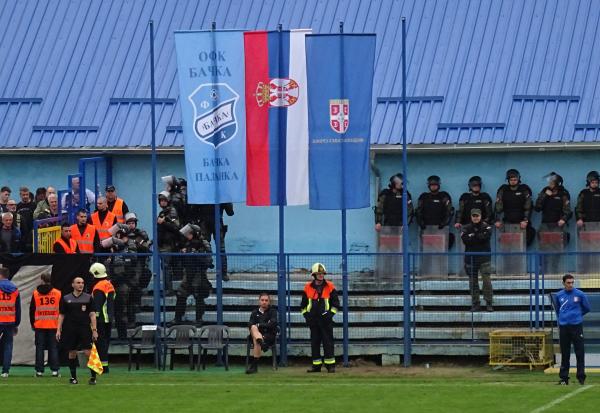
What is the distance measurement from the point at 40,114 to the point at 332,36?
30.3ft

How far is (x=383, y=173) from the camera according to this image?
31391 millimetres

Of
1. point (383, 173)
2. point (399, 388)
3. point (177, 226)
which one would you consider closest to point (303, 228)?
point (383, 173)

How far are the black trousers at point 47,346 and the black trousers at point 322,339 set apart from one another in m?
4.30

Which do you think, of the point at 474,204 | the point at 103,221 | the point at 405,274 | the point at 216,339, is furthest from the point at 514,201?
the point at 103,221

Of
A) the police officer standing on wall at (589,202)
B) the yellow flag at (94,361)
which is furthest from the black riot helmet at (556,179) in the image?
the yellow flag at (94,361)

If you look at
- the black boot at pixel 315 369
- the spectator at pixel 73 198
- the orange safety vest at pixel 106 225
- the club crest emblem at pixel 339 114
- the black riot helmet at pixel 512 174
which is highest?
the club crest emblem at pixel 339 114

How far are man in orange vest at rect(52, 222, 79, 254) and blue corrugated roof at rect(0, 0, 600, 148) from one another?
179 inches

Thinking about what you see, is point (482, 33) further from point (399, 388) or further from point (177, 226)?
point (399, 388)

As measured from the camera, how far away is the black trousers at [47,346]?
Answer: 1045 inches

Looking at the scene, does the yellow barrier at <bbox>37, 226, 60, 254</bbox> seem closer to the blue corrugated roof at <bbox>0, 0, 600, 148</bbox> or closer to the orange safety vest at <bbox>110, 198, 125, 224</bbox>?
the orange safety vest at <bbox>110, 198, 125, 224</bbox>

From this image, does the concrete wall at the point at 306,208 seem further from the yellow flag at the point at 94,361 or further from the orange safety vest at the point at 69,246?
the yellow flag at the point at 94,361

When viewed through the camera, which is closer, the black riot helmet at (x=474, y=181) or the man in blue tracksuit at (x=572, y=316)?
the man in blue tracksuit at (x=572, y=316)

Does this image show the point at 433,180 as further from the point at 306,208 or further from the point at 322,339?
the point at 322,339

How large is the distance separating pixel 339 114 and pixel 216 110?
7.00ft
